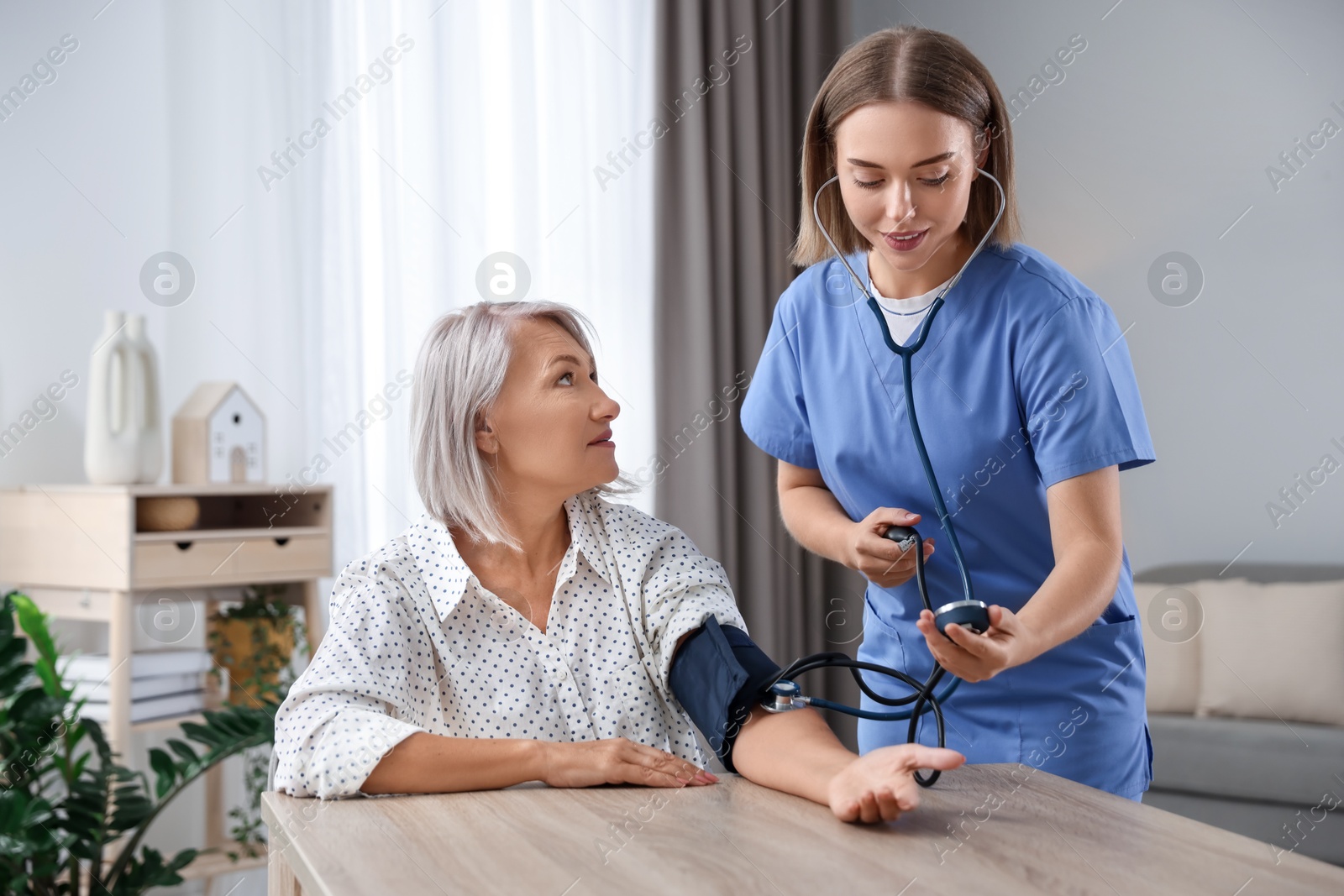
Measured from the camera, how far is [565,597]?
133 centimetres

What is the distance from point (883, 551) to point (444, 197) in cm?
206

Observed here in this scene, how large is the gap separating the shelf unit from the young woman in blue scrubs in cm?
142

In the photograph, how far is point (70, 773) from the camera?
6.69 ft

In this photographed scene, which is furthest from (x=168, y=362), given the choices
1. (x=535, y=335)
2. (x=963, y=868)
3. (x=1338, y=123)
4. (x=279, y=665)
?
(x=1338, y=123)

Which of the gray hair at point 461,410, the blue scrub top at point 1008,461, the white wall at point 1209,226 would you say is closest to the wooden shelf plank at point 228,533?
the gray hair at point 461,410

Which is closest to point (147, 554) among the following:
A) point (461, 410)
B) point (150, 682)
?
point (150, 682)

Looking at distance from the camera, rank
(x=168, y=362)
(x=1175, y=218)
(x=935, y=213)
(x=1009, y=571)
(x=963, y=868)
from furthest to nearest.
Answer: (x=1175, y=218) < (x=168, y=362) < (x=1009, y=571) < (x=935, y=213) < (x=963, y=868)

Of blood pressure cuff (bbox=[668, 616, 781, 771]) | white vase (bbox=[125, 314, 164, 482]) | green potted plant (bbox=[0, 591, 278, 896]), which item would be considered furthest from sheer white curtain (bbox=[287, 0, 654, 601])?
blood pressure cuff (bbox=[668, 616, 781, 771])

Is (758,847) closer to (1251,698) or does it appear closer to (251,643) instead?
(251,643)

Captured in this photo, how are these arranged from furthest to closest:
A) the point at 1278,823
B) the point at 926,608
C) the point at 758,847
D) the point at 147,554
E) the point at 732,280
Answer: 1. the point at 732,280
2. the point at 1278,823
3. the point at 147,554
4. the point at 926,608
5. the point at 758,847

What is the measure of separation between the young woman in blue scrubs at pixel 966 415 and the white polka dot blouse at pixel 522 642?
0.18m

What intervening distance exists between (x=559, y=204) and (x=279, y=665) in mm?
1389

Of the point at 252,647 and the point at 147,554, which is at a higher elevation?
the point at 147,554

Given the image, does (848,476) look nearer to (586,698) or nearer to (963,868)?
(586,698)
